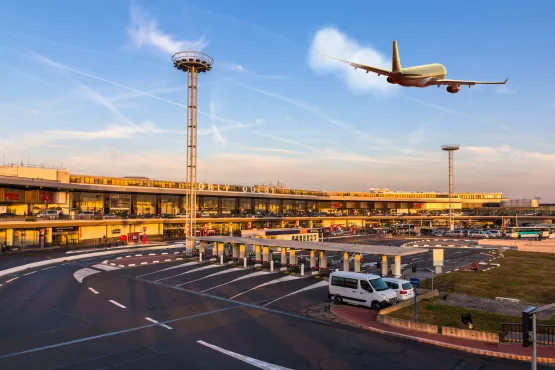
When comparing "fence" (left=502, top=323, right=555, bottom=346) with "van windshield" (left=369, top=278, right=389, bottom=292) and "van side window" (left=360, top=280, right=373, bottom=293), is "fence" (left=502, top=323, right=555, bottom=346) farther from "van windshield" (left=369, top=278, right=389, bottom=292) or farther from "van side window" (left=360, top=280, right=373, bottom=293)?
"van side window" (left=360, top=280, right=373, bottom=293)

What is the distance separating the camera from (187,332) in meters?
20.7

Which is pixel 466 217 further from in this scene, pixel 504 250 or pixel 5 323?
pixel 5 323

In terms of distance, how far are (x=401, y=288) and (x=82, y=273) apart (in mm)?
31607

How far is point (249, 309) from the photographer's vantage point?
25.6 m

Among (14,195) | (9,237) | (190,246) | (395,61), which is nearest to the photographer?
(395,61)

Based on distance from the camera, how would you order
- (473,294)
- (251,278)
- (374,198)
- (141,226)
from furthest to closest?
(374,198), (141,226), (251,278), (473,294)

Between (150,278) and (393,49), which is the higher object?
(393,49)

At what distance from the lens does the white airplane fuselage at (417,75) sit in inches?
1001

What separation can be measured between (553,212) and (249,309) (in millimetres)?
147629

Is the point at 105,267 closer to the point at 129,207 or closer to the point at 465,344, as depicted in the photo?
the point at 465,344

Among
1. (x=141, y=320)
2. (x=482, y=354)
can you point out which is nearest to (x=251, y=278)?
(x=141, y=320)

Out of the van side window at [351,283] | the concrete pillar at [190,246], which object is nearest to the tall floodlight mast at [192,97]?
the concrete pillar at [190,246]

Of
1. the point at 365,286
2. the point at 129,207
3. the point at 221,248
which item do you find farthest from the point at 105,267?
the point at 129,207

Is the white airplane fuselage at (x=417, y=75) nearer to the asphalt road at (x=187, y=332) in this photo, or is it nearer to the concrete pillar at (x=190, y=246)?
the asphalt road at (x=187, y=332)
